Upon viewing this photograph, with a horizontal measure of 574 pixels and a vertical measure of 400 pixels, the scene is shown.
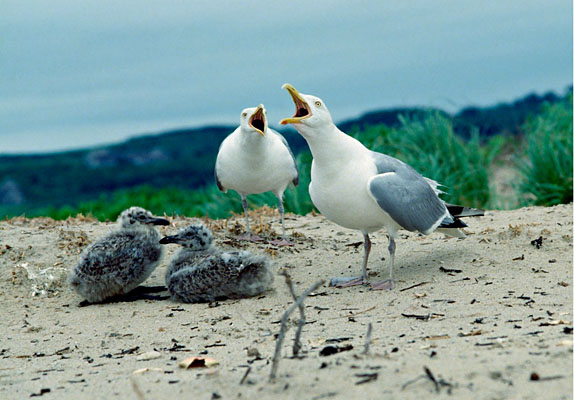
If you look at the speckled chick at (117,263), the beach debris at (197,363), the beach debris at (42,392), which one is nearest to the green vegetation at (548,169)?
the speckled chick at (117,263)

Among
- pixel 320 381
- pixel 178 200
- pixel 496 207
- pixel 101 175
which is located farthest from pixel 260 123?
pixel 101 175

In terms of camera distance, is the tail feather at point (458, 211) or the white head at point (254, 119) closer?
the tail feather at point (458, 211)

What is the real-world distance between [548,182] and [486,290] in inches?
279

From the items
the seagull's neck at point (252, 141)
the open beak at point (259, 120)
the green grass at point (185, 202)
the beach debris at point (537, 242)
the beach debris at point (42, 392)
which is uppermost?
the open beak at point (259, 120)

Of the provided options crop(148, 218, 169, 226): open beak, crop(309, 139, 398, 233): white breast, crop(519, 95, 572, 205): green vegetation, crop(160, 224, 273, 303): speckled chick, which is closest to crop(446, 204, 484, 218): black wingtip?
crop(309, 139, 398, 233): white breast

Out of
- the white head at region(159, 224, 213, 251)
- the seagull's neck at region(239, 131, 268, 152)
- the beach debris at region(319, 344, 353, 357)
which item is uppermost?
the seagull's neck at region(239, 131, 268, 152)

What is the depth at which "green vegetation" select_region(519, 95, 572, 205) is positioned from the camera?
37.8 feet

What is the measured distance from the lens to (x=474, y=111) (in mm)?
14766

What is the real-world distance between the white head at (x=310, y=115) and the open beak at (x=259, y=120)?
1.97m

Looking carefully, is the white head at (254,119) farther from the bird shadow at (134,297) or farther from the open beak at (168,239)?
the bird shadow at (134,297)

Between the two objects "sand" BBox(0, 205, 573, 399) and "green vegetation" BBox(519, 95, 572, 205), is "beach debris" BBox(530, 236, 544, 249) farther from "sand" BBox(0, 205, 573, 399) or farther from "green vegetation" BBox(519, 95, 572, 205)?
"green vegetation" BBox(519, 95, 572, 205)

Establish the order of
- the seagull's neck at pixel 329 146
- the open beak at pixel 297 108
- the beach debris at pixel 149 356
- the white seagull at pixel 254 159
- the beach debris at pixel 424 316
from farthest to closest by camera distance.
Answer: the white seagull at pixel 254 159
the seagull's neck at pixel 329 146
the open beak at pixel 297 108
the beach debris at pixel 424 316
the beach debris at pixel 149 356

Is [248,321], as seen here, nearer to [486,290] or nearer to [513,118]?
[486,290]

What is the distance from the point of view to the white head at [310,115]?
18.2 feet
